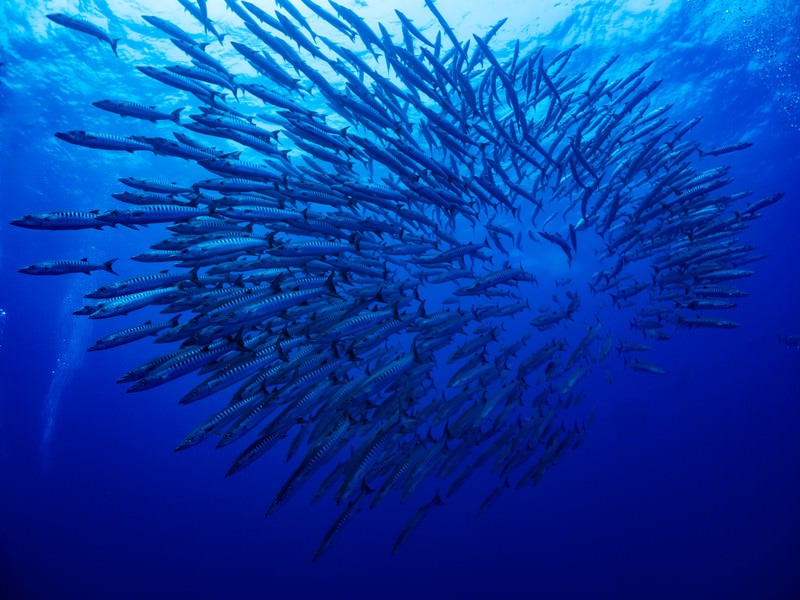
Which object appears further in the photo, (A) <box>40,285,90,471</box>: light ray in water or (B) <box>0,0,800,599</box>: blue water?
(A) <box>40,285,90,471</box>: light ray in water

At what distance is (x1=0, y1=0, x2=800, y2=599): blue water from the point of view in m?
13.8

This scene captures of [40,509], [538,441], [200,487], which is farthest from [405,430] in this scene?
[40,509]

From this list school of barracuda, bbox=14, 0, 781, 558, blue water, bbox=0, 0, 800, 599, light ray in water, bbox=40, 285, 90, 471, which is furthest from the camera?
light ray in water, bbox=40, 285, 90, 471

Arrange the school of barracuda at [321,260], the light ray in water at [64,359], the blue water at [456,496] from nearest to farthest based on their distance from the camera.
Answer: the school of barracuda at [321,260]
the blue water at [456,496]
the light ray in water at [64,359]

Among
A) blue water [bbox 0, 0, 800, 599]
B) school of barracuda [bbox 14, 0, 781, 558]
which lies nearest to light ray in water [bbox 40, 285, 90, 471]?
blue water [bbox 0, 0, 800, 599]

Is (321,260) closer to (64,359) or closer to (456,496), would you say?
(456,496)

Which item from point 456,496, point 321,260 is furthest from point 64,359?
point 321,260

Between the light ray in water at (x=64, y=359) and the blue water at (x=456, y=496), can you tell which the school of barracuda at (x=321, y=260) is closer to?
the blue water at (x=456, y=496)

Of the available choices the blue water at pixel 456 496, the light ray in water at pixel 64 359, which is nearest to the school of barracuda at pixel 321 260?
the blue water at pixel 456 496

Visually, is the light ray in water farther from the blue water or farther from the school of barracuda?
the school of barracuda

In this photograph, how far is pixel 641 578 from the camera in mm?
18875

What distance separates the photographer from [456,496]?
28109 mm

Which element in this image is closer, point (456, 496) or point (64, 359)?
point (456, 496)

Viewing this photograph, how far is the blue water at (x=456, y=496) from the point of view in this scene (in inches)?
543
